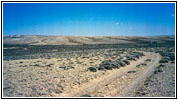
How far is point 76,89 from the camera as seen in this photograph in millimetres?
13141

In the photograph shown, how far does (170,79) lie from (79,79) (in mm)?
6374

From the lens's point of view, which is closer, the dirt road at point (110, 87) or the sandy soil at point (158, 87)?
the sandy soil at point (158, 87)

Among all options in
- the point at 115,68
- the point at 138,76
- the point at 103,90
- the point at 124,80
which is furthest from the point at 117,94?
the point at 115,68

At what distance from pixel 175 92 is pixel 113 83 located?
3.95 metres

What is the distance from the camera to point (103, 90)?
12.7 meters

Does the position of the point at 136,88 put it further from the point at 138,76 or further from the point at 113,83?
the point at 138,76

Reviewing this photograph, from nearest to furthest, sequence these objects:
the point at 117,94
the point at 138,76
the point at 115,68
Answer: the point at 117,94 → the point at 138,76 → the point at 115,68

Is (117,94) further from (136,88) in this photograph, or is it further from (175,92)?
(175,92)

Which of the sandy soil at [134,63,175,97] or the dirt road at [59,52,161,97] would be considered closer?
the sandy soil at [134,63,175,97]

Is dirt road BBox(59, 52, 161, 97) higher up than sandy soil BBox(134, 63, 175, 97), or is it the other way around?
sandy soil BBox(134, 63, 175, 97)

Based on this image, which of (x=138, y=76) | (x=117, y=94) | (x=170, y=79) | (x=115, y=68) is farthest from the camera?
(x=115, y=68)

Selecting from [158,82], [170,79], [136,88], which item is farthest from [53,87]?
[170,79]

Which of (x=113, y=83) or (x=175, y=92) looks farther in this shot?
(x=113, y=83)

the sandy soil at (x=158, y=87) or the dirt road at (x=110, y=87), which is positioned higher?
the sandy soil at (x=158, y=87)
